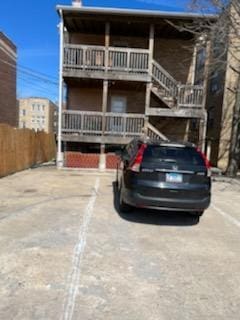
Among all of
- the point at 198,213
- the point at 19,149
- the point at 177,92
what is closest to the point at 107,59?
the point at 177,92

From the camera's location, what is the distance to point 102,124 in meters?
14.5

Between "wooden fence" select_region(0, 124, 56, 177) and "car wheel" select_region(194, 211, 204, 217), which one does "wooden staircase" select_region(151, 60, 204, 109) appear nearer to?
"wooden fence" select_region(0, 124, 56, 177)

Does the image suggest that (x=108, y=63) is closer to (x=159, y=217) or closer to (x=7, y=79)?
(x=159, y=217)

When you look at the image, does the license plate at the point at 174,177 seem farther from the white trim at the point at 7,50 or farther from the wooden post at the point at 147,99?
the white trim at the point at 7,50

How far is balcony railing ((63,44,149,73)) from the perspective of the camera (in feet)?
46.3

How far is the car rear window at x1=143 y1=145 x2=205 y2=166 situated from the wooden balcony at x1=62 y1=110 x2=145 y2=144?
813 cm

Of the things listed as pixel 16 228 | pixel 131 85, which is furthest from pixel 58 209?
pixel 131 85

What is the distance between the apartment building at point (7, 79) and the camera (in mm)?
29422

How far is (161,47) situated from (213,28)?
5.72m

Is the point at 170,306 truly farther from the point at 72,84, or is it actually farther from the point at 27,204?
the point at 72,84

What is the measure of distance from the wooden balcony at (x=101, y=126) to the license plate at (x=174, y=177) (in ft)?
28.0

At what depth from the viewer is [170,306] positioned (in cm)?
331

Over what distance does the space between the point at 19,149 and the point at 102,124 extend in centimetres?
389

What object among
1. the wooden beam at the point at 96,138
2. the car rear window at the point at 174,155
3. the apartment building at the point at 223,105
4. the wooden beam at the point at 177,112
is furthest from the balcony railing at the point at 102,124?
the car rear window at the point at 174,155
